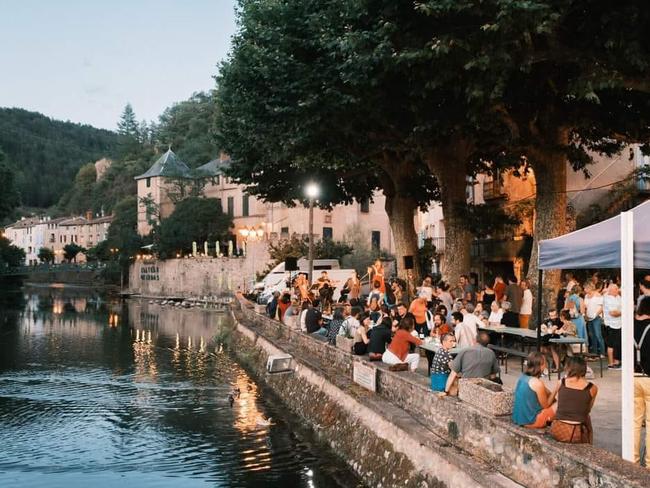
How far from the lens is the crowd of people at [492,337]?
26.6ft

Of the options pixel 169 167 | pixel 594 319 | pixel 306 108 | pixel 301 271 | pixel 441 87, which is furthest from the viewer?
pixel 169 167

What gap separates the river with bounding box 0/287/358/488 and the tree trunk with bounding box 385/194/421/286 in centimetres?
714

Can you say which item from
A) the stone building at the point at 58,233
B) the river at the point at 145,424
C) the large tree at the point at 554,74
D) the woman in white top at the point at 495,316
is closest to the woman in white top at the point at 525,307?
the woman in white top at the point at 495,316

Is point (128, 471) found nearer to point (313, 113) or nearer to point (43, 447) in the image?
point (43, 447)

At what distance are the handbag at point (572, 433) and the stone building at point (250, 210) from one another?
154 feet

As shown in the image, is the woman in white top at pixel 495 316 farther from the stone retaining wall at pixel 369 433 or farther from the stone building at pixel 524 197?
the stone building at pixel 524 197

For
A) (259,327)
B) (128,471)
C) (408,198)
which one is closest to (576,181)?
(408,198)

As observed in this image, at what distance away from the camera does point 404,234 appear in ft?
93.1

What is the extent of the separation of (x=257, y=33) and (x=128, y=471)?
13.8 metres

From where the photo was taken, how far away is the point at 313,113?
826 inches

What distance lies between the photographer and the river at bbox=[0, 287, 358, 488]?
1398cm

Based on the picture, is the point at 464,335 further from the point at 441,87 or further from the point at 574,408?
the point at 441,87

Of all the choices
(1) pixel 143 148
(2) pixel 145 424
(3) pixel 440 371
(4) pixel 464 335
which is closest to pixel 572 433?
(3) pixel 440 371

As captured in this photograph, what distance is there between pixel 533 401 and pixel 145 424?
12.2 meters
